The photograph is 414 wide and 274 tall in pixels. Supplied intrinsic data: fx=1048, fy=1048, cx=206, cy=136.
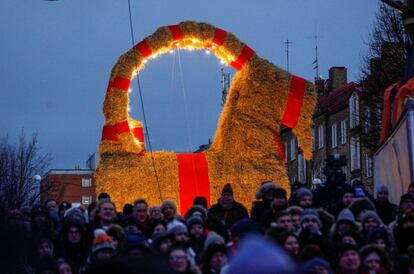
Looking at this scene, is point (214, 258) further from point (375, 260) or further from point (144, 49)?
point (144, 49)

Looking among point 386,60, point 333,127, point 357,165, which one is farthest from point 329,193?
point 333,127

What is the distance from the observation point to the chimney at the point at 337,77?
219 ft

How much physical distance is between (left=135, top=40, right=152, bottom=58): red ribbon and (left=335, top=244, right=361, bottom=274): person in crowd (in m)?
9.98

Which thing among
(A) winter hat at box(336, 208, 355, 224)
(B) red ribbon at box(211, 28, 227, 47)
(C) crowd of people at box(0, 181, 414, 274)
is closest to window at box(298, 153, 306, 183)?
(B) red ribbon at box(211, 28, 227, 47)

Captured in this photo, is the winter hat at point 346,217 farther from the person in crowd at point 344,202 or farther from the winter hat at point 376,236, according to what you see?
the person in crowd at point 344,202

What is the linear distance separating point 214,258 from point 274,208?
3144 mm

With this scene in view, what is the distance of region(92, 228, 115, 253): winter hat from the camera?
956 centimetres

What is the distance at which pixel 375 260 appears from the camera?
9.42m

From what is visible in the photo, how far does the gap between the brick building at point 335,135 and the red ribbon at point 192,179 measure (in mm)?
35210

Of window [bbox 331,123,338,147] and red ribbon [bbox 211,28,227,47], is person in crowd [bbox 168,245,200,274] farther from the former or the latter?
window [bbox 331,123,338,147]

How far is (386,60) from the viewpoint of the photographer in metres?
35.8

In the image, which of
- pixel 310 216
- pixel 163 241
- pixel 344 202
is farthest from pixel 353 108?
pixel 163 241

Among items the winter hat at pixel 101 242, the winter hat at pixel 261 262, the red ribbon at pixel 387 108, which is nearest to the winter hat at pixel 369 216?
the winter hat at pixel 101 242

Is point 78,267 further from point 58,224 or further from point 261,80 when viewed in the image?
point 261,80
